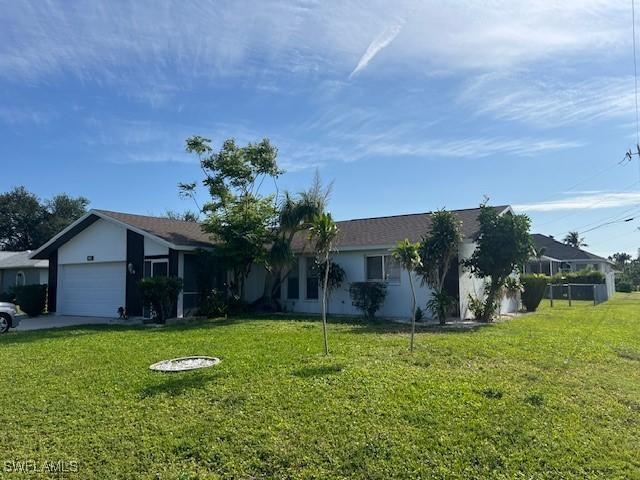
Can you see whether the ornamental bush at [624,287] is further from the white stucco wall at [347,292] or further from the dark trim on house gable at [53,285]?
the dark trim on house gable at [53,285]

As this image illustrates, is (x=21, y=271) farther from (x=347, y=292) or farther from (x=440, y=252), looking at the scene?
(x=440, y=252)

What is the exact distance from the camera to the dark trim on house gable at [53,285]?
2031 cm

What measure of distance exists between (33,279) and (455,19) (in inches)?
1121

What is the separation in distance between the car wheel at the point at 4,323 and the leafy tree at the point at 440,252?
1296 centimetres

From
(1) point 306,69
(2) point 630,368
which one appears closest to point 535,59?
(1) point 306,69

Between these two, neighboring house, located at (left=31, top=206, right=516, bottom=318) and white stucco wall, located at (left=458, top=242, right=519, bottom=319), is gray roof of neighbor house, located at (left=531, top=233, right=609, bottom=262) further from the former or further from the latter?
white stucco wall, located at (left=458, top=242, right=519, bottom=319)

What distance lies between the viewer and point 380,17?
984 cm

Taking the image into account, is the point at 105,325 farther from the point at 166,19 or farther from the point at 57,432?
the point at 57,432

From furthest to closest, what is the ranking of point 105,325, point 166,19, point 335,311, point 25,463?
point 335,311 → point 105,325 → point 166,19 → point 25,463

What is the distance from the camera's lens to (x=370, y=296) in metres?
16.4

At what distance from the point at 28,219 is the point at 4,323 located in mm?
37729

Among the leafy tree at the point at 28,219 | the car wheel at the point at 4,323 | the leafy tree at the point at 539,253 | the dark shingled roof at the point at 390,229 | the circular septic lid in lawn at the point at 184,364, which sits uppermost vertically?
the leafy tree at the point at 28,219

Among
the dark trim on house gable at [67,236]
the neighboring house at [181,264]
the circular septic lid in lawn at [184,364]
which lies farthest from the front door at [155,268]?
the circular septic lid in lawn at [184,364]

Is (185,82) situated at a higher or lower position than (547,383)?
higher
